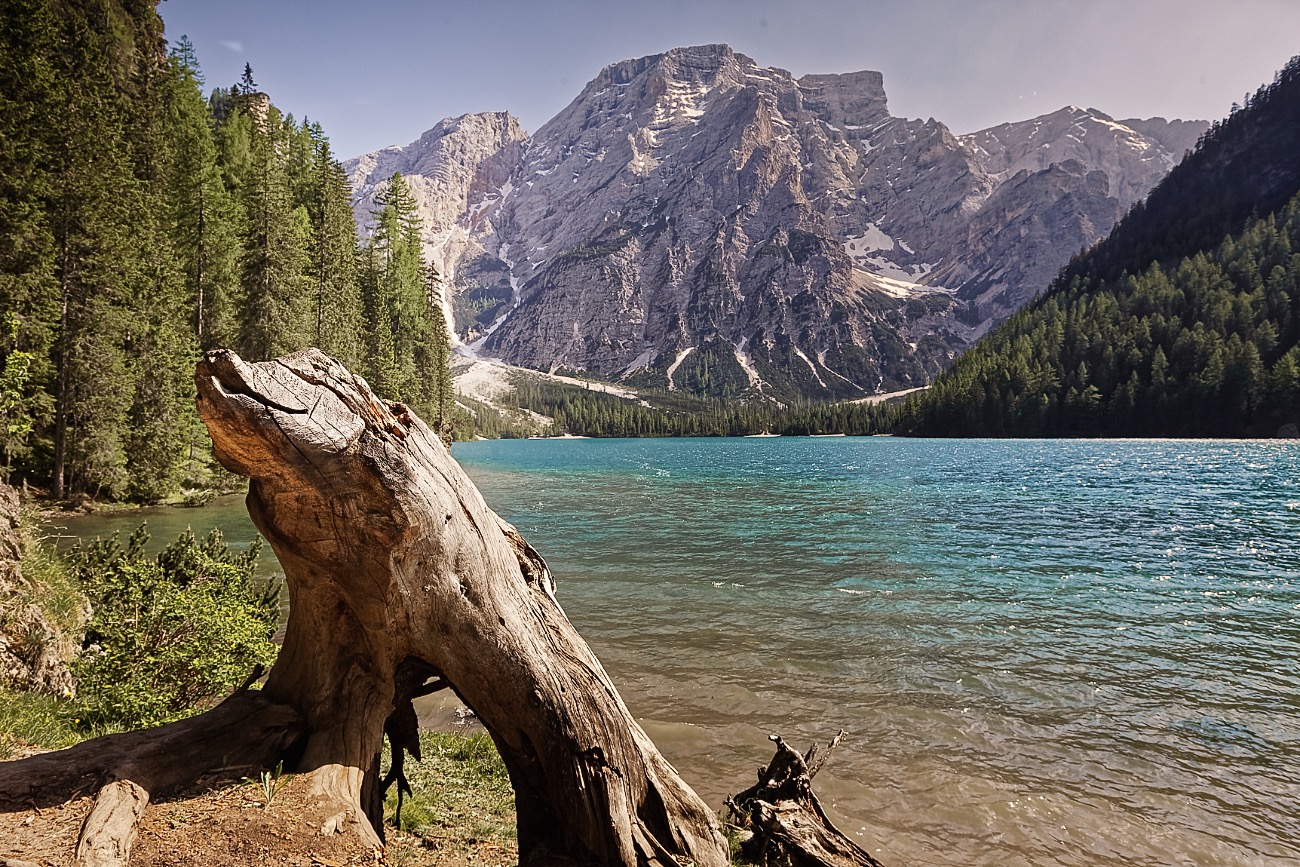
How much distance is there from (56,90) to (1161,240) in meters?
224

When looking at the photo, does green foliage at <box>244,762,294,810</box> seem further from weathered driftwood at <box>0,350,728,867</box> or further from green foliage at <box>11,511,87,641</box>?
green foliage at <box>11,511,87,641</box>

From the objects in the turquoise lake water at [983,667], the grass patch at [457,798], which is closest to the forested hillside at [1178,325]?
the turquoise lake water at [983,667]

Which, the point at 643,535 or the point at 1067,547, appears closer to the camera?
the point at 1067,547

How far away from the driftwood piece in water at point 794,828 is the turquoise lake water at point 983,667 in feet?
6.12

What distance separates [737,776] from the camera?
8.61 m

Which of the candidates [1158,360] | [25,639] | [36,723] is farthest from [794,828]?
[1158,360]

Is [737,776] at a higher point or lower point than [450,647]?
lower

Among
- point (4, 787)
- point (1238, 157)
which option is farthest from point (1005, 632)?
point (1238, 157)

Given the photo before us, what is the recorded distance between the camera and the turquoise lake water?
7727 mm

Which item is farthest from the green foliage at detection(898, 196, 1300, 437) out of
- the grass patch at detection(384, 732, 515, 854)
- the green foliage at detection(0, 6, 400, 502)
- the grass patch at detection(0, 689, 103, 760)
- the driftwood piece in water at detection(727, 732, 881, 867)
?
the grass patch at detection(0, 689, 103, 760)

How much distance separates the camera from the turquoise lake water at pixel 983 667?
25.3 ft

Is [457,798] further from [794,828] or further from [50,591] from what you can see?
[50,591]

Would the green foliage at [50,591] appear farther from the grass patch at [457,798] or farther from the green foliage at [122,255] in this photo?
the grass patch at [457,798]

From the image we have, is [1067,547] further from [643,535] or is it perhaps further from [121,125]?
[121,125]
